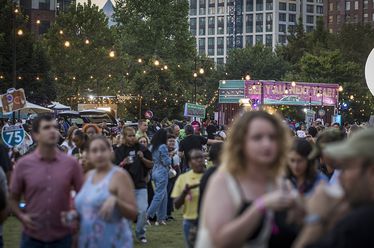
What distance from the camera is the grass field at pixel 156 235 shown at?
41.6 ft

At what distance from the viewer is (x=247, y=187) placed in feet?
13.6

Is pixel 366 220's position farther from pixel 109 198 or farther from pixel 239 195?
pixel 109 198

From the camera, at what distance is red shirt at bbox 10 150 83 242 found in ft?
21.1

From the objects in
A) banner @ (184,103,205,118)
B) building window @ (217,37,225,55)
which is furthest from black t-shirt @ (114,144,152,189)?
building window @ (217,37,225,55)

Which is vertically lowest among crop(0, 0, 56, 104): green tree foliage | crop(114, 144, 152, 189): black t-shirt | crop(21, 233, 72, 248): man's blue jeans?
crop(21, 233, 72, 248): man's blue jeans

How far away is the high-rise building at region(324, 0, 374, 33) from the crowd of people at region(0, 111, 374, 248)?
5741 inches

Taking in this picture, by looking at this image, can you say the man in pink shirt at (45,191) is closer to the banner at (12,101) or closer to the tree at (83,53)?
the banner at (12,101)

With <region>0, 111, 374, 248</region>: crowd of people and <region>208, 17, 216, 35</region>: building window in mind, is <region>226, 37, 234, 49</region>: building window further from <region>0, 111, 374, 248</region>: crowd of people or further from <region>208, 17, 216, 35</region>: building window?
<region>0, 111, 374, 248</region>: crowd of people

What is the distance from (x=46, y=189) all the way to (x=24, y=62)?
52925mm

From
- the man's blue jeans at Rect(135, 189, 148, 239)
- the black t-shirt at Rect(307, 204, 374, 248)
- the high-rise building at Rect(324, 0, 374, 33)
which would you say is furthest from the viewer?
the high-rise building at Rect(324, 0, 374, 33)

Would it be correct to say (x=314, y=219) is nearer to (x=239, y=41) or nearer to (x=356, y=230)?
(x=356, y=230)

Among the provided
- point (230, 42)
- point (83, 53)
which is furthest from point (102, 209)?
point (230, 42)

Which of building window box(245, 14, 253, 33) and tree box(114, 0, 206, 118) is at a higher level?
building window box(245, 14, 253, 33)

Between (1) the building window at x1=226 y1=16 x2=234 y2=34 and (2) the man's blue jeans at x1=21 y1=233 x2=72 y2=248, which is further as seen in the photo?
(1) the building window at x1=226 y1=16 x2=234 y2=34
